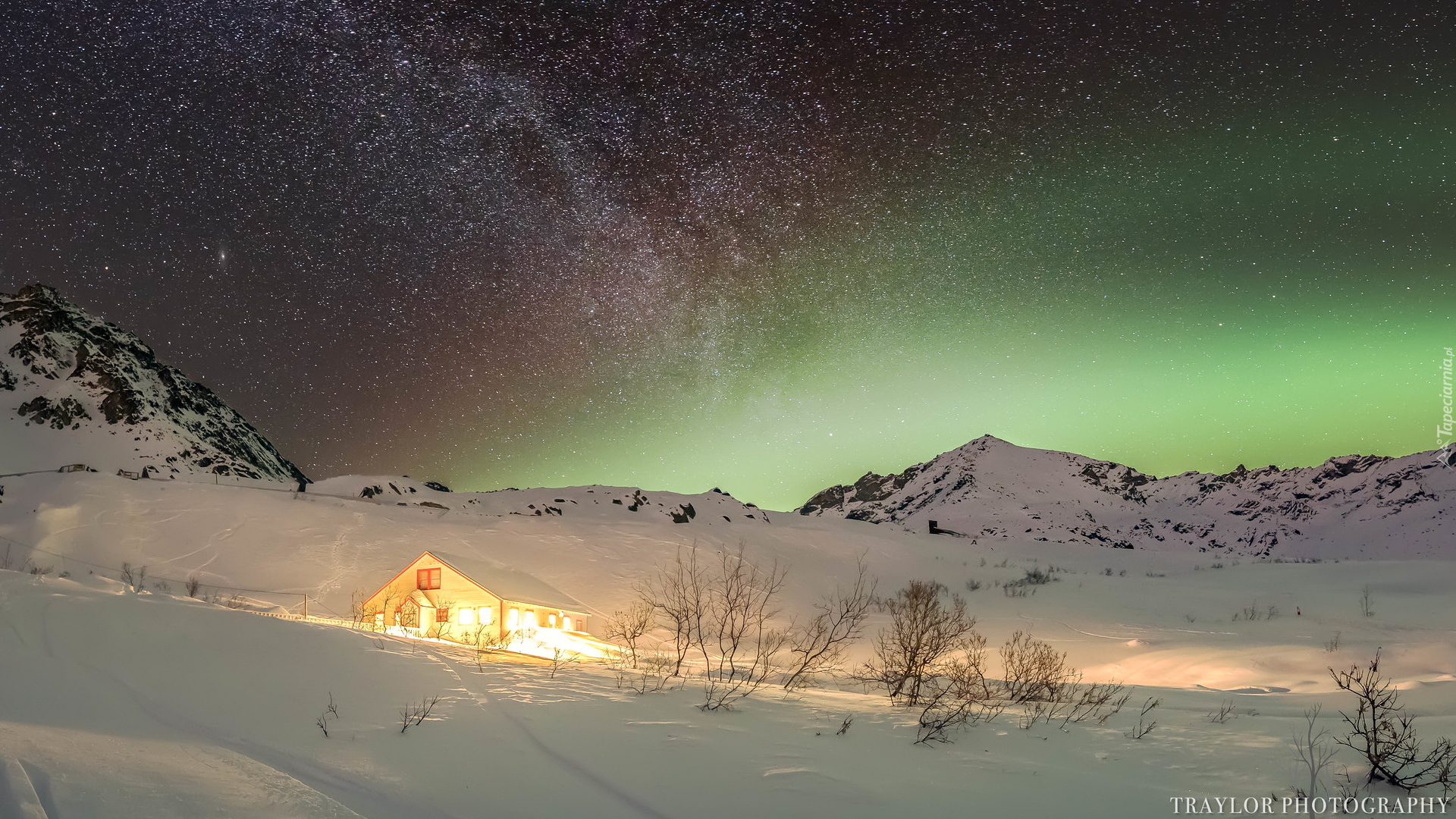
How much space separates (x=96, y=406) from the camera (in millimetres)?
80250

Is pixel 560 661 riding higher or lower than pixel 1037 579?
lower

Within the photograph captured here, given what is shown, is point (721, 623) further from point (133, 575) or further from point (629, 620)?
point (133, 575)

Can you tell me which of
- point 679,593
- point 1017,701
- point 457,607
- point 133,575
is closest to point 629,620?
point 679,593

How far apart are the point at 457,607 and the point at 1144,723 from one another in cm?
1796

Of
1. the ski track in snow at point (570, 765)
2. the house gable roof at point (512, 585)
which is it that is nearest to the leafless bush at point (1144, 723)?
the ski track in snow at point (570, 765)

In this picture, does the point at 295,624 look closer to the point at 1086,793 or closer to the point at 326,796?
the point at 326,796

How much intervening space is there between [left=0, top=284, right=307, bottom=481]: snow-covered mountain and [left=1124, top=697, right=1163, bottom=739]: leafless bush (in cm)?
7688

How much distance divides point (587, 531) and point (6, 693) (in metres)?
29.4

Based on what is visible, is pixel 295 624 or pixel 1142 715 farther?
pixel 295 624

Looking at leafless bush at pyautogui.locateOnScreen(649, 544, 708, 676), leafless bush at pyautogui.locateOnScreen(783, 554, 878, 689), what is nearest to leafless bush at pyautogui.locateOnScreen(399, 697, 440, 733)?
leafless bush at pyautogui.locateOnScreen(783, 554, 878, 689)

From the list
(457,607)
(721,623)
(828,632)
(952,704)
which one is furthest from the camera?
(828,632)

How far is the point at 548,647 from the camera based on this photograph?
19.6 meters

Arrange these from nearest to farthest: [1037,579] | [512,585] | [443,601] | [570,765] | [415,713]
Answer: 1. [570,765]
2. [415,713]
3. [443,601]
4. [512,585]
5. [1037,579]

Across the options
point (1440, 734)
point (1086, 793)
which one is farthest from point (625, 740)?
point (1440, 734)
